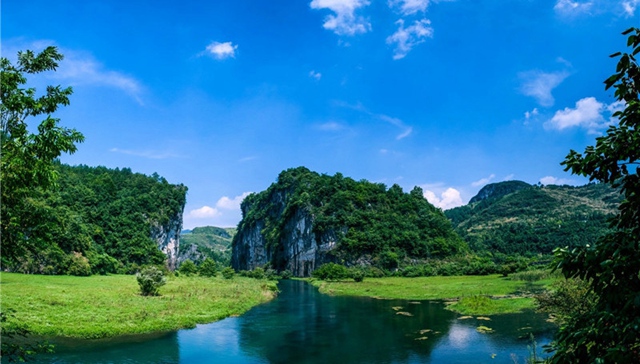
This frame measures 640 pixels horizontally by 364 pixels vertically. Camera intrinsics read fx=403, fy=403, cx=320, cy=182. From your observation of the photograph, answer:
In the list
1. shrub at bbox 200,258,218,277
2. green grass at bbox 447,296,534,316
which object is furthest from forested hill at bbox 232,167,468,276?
green grass at bbox 447,296,534,316

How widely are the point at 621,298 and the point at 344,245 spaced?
446ft

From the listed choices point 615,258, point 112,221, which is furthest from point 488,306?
point 112,221

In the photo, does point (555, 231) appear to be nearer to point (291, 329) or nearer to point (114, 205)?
point (291, 329)

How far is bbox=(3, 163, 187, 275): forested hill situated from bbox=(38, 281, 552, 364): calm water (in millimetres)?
54514

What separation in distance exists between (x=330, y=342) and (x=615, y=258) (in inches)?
1241

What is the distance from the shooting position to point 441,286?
73.9 m

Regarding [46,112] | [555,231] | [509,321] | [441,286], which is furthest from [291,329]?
[555,231]

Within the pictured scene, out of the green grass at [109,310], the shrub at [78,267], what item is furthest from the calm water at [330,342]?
the shrub at [78,267]

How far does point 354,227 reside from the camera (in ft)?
485

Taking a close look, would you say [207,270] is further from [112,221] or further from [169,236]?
[169,236]

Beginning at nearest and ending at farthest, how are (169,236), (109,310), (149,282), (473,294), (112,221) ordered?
(109,310) → (149,282) → (473,294) → (112,221) → (169,236)

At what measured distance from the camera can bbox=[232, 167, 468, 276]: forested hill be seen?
13562cm

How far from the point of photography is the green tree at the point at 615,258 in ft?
17.5

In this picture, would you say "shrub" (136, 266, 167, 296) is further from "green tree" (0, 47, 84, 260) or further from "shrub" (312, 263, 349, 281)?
"shrub" (312, 263, 349, 281)
